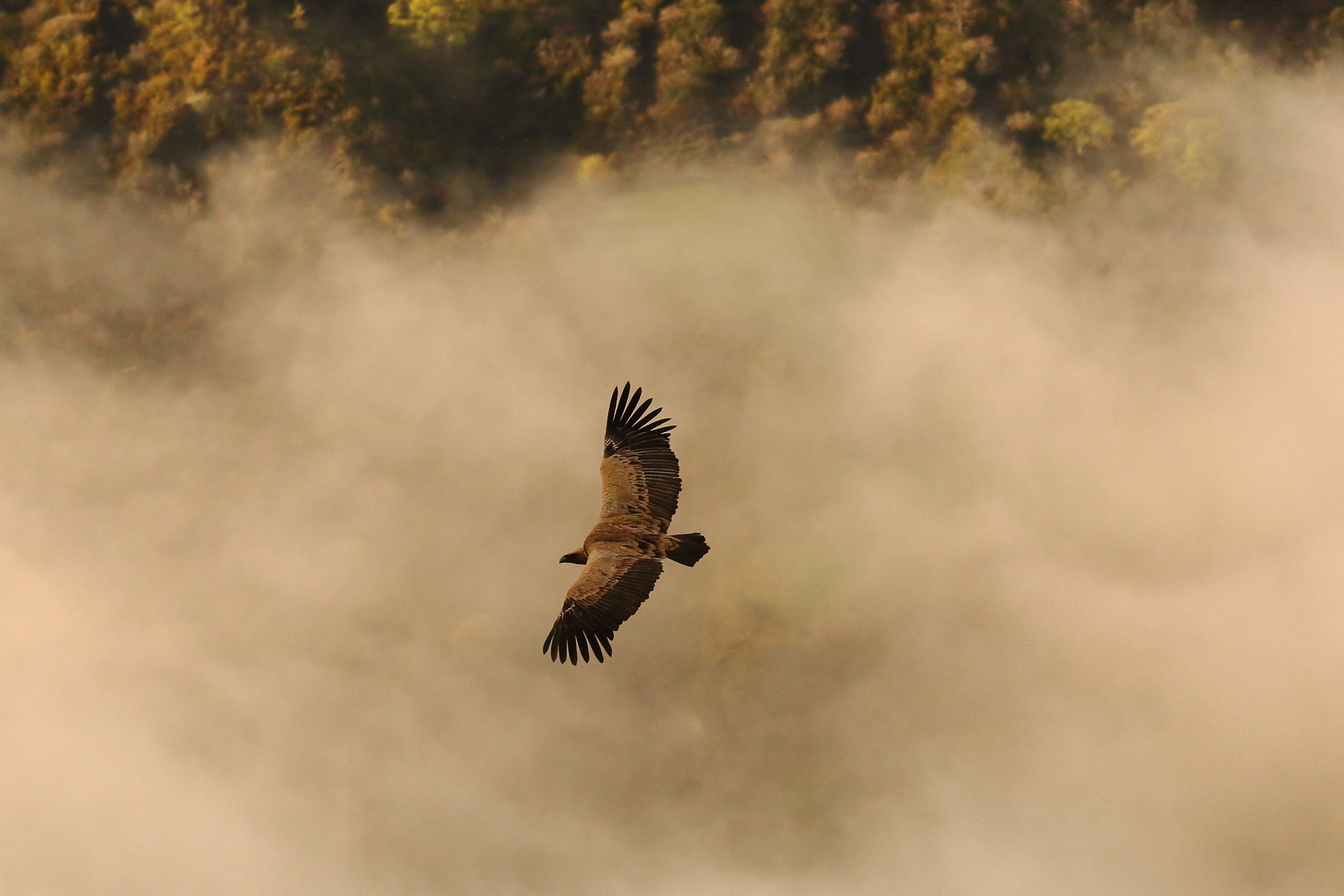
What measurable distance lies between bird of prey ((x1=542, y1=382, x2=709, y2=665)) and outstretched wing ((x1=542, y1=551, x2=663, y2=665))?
0.04 ft

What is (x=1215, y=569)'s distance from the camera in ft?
163

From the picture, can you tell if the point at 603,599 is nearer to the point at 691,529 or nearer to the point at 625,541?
the point at 625,541

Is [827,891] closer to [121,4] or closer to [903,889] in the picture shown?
[903,889]

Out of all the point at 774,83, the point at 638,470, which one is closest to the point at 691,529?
the point at 774,83

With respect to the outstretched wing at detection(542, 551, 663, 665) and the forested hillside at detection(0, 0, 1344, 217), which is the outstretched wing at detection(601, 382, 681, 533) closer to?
the outstretched wing at detection(542, 551, 663, 665)

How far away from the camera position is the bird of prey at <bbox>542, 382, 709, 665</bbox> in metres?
20.4

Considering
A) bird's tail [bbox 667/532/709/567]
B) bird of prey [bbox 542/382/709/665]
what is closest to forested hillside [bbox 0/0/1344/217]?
bird of prey [bbox 542/382/709/665]

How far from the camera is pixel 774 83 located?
47.1m

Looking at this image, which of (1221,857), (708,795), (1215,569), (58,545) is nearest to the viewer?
(708,795)

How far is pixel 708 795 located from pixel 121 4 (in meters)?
31.8

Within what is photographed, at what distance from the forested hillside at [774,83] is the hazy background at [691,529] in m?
1.55

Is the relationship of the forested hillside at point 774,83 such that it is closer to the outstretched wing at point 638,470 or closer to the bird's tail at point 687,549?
the outstretched wing at point 638,470

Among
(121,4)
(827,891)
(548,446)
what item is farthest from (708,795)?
(121,4)

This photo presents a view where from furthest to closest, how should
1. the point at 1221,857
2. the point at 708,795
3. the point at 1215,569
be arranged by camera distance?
the point at 1215,569, the point at 1221,857, the point at 708,795
